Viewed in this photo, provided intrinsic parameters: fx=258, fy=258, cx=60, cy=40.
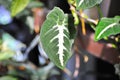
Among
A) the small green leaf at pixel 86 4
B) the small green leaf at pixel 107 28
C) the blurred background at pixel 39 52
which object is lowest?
the small green leaf at pixel 107 28

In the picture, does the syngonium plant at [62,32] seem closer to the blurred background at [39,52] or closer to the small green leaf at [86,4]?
the small green leaf at [86,4]

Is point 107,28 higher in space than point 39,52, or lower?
lower

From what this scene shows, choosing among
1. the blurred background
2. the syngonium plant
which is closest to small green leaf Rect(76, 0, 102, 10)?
the syngonium plant

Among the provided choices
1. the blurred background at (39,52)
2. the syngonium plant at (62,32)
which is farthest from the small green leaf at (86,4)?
the blurred background at (39,52)

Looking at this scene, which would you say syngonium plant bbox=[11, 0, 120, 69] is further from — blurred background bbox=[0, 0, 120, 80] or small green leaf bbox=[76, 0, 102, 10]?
blurred background bbox=[0, 0, 120, 80]

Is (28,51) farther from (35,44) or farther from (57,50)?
(57,50)

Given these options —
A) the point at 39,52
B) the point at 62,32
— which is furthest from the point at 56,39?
the point at 39,52

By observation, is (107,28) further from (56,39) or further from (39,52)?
(39,52)
